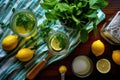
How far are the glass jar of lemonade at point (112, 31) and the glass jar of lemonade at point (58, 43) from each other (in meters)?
0.15

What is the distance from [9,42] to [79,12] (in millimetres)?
287

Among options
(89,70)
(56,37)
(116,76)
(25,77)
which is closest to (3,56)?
(25,77)

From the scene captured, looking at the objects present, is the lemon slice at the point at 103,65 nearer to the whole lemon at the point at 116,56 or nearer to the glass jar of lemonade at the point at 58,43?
the whole lemon at the point at 116,56

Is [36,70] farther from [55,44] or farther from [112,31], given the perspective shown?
[112,31]

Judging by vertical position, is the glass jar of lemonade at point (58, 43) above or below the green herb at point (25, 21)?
below

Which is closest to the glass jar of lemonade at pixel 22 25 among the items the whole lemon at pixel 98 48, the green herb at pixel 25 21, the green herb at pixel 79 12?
the green herb at pixel 25 21

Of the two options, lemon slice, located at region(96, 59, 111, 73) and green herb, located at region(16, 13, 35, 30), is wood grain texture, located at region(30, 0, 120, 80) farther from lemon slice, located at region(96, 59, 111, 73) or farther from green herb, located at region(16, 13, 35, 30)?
green herb, located at region(16, 13, 35, 30)

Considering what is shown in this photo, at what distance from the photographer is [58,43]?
3.11 ft

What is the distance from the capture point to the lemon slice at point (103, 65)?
3.16ft

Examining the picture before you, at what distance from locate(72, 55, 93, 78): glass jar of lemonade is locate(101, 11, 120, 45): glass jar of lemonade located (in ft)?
0.35

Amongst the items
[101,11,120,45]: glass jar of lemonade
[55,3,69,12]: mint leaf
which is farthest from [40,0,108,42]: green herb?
[101,11,120,45]: glass jar of lemonade

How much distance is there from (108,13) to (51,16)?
0.27 meters

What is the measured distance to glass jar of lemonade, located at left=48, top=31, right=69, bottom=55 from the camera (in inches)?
36.9

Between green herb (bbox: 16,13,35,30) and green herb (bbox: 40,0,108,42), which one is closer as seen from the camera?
green herb (bbox: 40,0,108,42)
